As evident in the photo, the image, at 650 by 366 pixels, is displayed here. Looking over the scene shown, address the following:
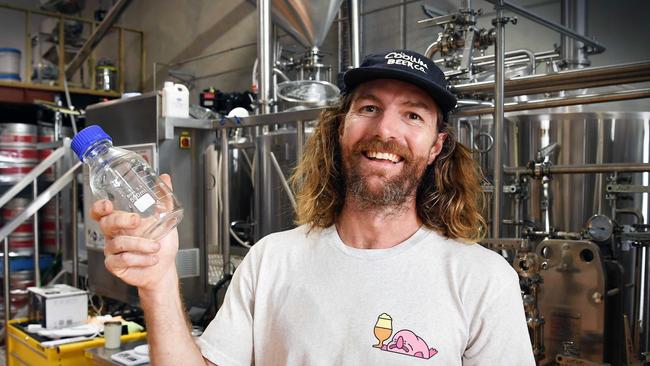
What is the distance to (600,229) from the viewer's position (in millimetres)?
2098

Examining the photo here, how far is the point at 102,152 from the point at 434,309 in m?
0.75

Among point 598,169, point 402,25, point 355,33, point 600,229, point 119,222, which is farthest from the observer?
point 402,25

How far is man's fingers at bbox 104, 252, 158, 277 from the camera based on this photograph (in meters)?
1.05

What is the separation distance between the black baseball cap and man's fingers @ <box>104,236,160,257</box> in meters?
0.65

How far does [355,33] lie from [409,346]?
272 centimetres

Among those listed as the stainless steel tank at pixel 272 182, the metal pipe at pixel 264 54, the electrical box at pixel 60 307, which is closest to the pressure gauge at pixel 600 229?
the stainless steel tank at pixel 272 182

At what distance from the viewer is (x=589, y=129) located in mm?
2803

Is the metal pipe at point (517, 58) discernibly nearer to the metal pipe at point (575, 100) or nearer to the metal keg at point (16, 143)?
the metal pipe at point (575, 100)

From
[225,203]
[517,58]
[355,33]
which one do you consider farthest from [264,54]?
[517,58]

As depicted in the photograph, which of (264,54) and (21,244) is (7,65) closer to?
(21,244)

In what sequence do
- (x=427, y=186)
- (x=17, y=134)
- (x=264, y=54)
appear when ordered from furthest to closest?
(x=17, y=134) < (x=264, y=54) < (x=427, y=186)

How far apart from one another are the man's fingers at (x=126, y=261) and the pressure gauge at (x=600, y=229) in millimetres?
1648

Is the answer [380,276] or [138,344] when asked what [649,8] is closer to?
[380,276]

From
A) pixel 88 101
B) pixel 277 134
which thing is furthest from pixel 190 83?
pixel 277 134
